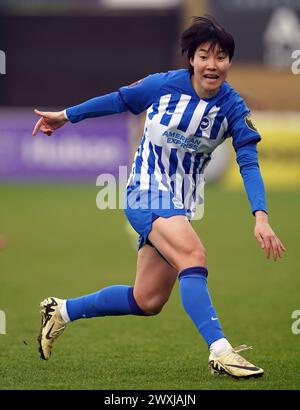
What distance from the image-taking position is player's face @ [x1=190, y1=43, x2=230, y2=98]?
573cm

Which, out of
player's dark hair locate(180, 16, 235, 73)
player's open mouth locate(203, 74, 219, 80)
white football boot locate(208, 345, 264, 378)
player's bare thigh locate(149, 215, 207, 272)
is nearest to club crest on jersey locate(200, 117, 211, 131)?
player's open mouth locate(203, 74, 219, 80)

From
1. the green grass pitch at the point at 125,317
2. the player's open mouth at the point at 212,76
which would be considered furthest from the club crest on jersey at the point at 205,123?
the green grass pitch at the point at 125,317

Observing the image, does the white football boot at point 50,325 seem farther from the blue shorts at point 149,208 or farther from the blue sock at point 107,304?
the blue shorts at point 149,208

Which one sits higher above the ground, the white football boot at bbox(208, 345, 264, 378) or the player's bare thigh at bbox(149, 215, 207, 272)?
the player's bare thigh at bbox(149, 215, 207, 272)

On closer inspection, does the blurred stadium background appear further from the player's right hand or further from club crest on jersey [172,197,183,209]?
the player's right hand

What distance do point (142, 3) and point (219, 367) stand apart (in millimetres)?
20010

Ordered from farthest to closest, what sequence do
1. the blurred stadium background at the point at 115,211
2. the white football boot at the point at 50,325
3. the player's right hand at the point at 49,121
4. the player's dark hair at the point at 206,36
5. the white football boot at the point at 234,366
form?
the blurred stadium background at the point at 115,211
the white football boot at the point at 50,325
the player's right hand at the point at 49,121
the player's dark hair at the point at 206,36
the white football boot at the point at 234,366

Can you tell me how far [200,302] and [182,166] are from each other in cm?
83

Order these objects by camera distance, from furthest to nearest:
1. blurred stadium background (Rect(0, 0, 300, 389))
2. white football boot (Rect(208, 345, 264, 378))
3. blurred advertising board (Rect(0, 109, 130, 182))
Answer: blurred advertising board (Rect(0, 109, 130, 182)) < blurred stadium background (Rect(0, 0, 300, 389)) < white football boot (Rect(208, 345, 264, 378))

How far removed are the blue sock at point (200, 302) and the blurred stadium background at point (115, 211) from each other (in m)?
0.27

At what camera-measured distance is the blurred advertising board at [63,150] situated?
21.1 m

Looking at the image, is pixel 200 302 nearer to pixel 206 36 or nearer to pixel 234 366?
pixel 234 366

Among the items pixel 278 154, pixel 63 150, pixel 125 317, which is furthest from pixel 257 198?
pixel 63 150

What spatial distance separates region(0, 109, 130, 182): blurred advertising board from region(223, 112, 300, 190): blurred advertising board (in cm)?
239
